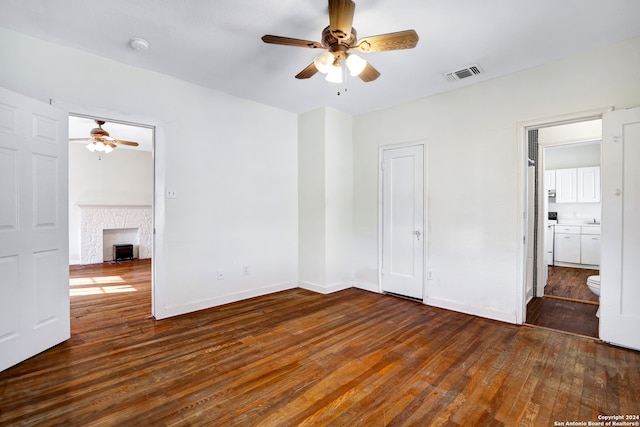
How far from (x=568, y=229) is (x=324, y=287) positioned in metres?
5.60

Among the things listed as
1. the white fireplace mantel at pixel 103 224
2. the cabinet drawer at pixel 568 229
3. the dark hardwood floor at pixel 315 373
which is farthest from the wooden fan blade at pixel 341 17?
the white fireplace mantel at pixel 103 224

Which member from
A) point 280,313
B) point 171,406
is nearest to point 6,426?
point 171,406

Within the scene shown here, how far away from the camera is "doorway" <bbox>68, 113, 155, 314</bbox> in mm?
6641

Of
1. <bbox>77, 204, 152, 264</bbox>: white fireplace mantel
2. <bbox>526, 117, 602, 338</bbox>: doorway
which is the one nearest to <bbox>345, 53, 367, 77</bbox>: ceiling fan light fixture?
<bbox>526, 117, 602, 338</bbox>: doorway

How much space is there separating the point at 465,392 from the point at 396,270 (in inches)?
91.4

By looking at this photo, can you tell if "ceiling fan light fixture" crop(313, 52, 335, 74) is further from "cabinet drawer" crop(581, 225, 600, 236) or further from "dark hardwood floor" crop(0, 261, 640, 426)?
"cabinet drawer" crop(581, 225, 600, 236)

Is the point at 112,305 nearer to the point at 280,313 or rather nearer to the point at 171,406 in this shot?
the point at 280,313

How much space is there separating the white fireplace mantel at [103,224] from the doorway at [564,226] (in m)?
8.04

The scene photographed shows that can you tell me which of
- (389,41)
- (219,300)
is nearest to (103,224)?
(219,300)

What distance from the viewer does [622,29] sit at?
97.9 inches

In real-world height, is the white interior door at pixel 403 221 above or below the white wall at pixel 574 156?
below

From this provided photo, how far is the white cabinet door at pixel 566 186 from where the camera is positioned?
6.54 metres

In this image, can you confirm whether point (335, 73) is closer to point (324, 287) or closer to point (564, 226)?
point (324, 287)

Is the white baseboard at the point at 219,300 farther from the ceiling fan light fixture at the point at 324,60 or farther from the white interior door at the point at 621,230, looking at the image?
the white interior door at the point at 621,230
